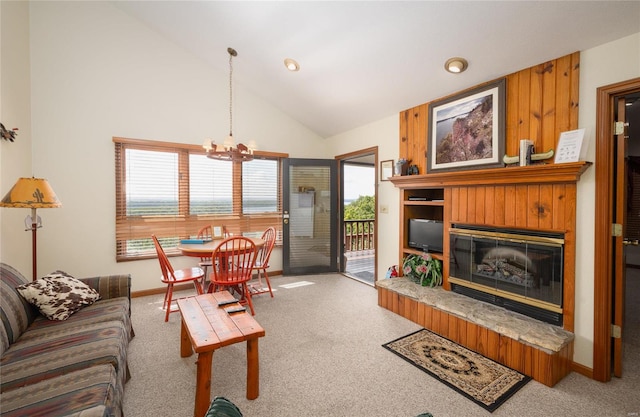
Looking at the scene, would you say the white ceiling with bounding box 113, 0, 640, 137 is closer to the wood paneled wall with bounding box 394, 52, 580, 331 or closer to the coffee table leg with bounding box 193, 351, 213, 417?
the wood paneled wall with bounding box 394, 52, 580, 331

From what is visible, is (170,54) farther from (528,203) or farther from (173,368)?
(528,203)

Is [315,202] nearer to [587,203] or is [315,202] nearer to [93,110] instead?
[93,110]

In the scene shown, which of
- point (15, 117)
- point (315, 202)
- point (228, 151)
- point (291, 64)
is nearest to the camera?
point (15, 117)

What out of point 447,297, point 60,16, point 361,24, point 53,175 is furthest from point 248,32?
point 447,297

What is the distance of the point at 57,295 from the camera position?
2.14m

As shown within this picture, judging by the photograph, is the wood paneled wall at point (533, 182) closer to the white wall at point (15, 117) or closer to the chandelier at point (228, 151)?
the chandelier at point (228, 151)

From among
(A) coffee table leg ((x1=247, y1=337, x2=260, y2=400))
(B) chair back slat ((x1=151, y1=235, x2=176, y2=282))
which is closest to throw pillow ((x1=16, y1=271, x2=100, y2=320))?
(B) chair back slat ((x1=151, y1=235, x2=176, y2=282))

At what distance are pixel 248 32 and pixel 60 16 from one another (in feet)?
7.62

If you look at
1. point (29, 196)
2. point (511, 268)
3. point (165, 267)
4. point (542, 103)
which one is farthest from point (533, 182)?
point (29, 196)

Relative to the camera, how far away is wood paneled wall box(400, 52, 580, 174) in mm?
2281

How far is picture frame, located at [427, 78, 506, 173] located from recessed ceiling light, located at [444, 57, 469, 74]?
31cm

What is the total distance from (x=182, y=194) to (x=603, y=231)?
4.70 meters

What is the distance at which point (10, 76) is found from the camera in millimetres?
2852

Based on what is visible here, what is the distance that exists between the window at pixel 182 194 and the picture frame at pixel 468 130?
2.68m
